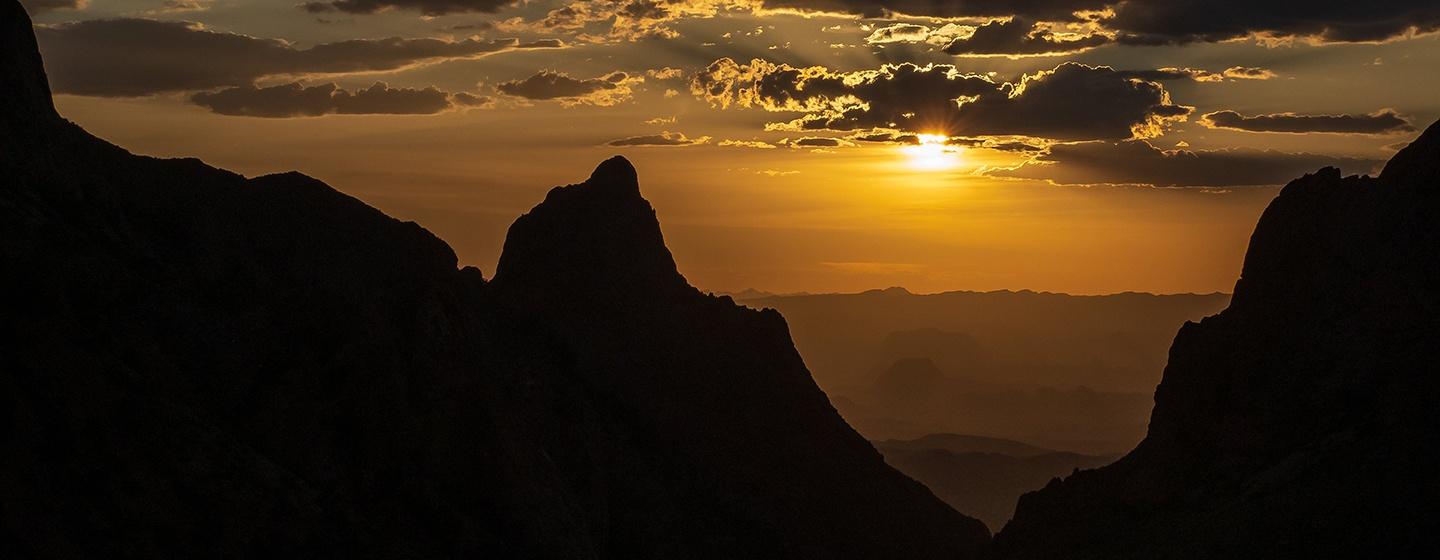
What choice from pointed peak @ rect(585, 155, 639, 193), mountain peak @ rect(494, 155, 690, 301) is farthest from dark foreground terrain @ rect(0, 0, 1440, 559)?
pointed peak @ rect(585, 155, 639, 193)

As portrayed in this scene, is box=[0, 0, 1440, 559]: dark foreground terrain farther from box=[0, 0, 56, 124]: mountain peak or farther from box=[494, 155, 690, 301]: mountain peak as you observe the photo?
box=[494, 155, 690, 301]: mountain peak

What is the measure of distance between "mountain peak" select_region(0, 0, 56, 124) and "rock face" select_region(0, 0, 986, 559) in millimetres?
256

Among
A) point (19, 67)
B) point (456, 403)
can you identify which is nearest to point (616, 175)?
point (456, 403)

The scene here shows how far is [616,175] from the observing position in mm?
181125

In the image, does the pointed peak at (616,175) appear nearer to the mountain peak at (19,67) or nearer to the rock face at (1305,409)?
the rock face at (1305,409)

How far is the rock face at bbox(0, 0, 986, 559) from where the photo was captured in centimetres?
9681

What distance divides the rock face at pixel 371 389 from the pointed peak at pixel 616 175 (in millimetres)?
549

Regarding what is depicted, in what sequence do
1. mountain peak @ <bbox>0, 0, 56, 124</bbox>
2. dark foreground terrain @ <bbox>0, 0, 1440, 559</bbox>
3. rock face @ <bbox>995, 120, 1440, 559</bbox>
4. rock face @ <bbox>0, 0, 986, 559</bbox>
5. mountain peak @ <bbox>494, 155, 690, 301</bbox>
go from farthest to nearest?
mountain peak @ <bbox>494, 155, 690, 301</bbox>
rock face @ <bbox>995, 120, 1440, 559</bbox>
mountain peak @ <bbox>0, 0, 56, 124</bbox>
dark foreground terrain @ <bbox>0, 0, 1440, 559</bbox>
rock face @ <bbox>0, 0, 986, 559</bbox>

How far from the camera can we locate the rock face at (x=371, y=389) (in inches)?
3812

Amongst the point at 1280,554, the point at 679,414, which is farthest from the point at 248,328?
the point at 1280,554

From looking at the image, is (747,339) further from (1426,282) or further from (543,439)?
(1426,282)

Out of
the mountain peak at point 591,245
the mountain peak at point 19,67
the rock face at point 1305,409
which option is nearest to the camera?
the mountain peak at point 19,67

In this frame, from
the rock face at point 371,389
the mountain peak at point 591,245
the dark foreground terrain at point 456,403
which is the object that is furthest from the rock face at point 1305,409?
the mountain peak at point 591,245

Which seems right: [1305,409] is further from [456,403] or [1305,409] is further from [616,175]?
[616,175]
